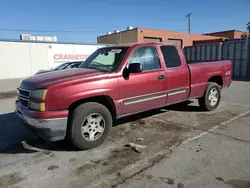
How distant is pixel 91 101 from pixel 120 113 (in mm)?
681

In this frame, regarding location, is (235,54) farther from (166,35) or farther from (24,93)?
(166,35)

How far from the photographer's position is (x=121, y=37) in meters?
40.4

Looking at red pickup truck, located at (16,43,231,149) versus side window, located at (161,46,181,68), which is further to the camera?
side window, located at (161,46,181,68)

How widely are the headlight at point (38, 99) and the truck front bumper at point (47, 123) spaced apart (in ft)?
0.28

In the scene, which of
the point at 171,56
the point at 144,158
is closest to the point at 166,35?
the point at 171,56

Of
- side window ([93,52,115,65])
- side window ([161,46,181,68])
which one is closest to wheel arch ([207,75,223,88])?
side window ([161,46,181,68])

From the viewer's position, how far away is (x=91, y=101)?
4207 mm

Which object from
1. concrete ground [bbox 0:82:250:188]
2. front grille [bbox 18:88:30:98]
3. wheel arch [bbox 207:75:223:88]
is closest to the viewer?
concrete ground [bbox 0:82:250:188]

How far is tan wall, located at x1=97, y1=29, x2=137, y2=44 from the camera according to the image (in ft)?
122

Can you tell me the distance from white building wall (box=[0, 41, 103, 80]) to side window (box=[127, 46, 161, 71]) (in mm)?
19709

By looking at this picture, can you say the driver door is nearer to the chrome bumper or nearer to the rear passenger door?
the rear passenger door

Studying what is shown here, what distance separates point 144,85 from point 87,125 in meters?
1.46

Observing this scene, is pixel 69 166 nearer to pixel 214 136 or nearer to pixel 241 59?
pixel 214 136

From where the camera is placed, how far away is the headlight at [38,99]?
3.65 meters
